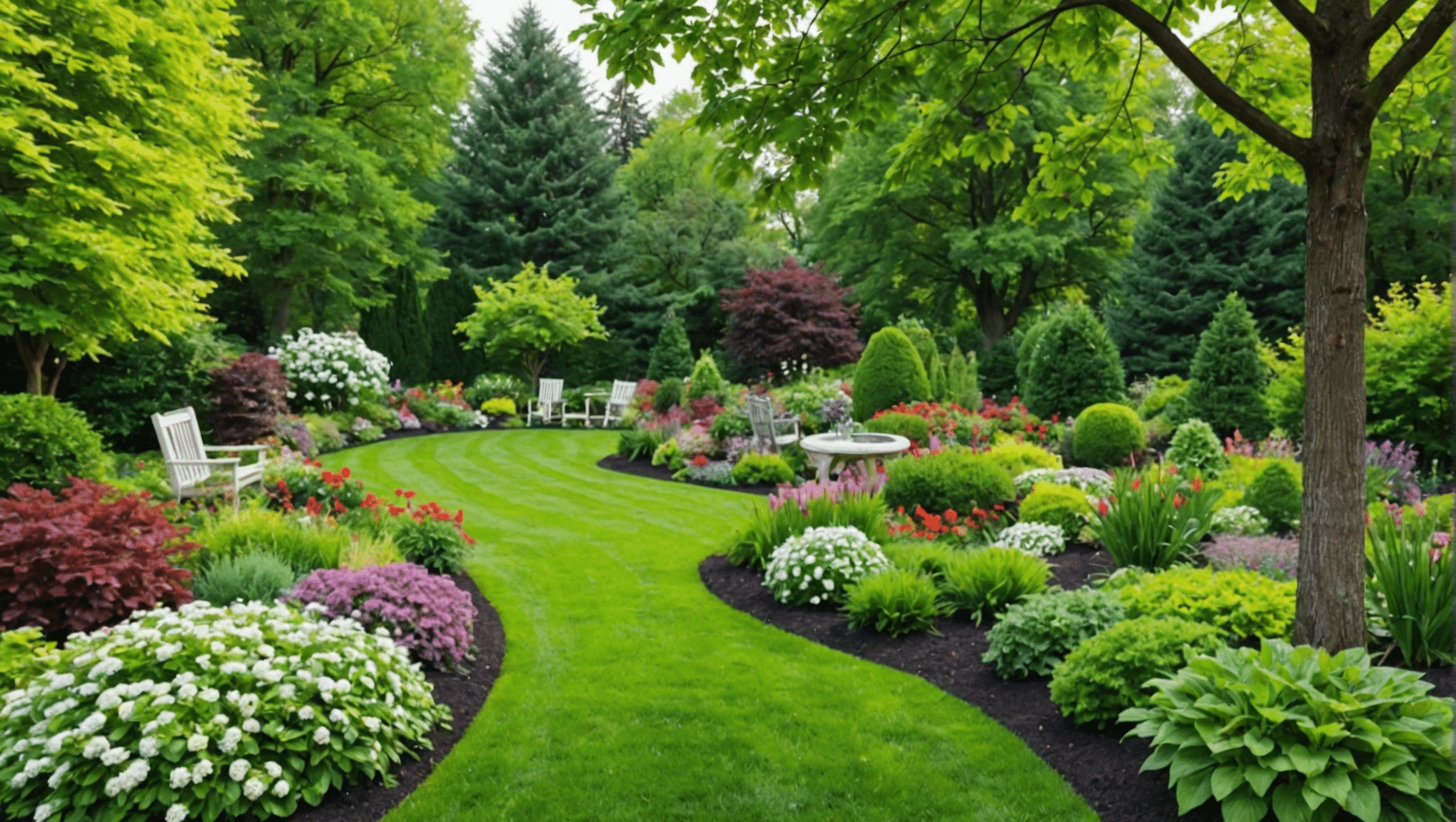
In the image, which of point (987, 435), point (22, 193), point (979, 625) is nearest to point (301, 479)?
point (22, 193)

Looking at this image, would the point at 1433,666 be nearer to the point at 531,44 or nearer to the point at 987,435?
the point at 987,435

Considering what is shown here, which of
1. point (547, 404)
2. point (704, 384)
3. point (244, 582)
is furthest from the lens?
point (547, 404)

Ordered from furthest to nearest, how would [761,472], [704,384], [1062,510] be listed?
1. [704,384]
2. [761,472]
3. [1062,510]

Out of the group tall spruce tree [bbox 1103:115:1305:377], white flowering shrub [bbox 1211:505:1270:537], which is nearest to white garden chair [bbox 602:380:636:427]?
tall spruce tree [bbox 1103:115:1305:377]

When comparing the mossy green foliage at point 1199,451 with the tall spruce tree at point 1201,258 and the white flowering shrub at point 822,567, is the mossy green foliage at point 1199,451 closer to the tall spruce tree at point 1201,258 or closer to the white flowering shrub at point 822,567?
the white flowering shrub at point 822,567

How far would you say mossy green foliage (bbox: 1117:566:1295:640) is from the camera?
4008 mm

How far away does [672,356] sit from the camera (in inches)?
804

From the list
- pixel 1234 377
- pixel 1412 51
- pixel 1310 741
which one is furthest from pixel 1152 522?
pixel 1234 377

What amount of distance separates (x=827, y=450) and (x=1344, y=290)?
5.92m

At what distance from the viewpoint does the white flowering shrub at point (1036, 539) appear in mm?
6668

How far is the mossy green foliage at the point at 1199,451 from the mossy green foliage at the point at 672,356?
12.4 m

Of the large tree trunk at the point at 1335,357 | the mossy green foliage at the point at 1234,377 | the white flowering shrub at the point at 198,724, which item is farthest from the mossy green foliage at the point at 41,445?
the mossy green foliage at the point at 1234,377

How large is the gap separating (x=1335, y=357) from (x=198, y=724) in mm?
4342

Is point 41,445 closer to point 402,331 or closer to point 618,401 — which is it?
point 618,401
